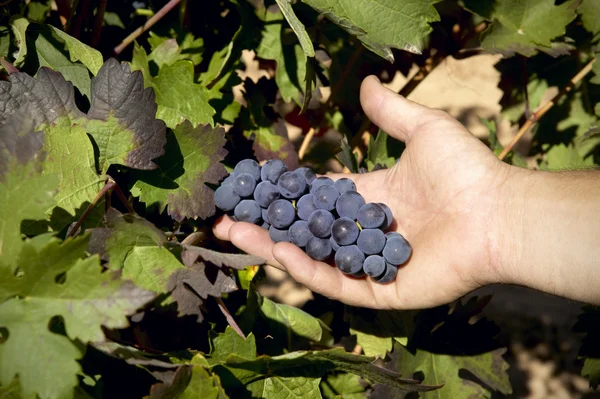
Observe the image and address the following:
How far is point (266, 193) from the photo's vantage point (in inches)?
45.6

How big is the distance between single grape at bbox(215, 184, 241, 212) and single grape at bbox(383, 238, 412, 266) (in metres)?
0.33

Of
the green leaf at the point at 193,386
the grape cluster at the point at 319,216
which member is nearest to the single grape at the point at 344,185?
the grape cluster at the point at 319,216

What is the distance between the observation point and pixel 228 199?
1.17 metres

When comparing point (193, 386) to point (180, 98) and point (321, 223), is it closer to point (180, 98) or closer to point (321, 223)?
point (321, 223)

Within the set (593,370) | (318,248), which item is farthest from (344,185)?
(593,370)

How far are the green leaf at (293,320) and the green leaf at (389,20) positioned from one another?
0.61 meters

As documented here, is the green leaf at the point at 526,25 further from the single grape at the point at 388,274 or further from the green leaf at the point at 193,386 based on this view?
the green leaf at the point at 193,386

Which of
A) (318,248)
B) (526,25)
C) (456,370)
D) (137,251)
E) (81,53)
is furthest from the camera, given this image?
(526,25)

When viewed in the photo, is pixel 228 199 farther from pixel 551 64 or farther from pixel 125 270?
pixel 551 64

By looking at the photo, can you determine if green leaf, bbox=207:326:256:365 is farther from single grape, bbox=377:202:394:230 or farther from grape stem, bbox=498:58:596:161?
grape stem, bbox=498:58:596:161

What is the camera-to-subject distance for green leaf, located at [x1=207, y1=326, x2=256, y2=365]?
98cm

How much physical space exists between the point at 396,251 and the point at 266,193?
0.96 ft

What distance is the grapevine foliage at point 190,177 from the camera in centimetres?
71

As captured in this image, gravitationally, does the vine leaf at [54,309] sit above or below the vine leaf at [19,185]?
below
